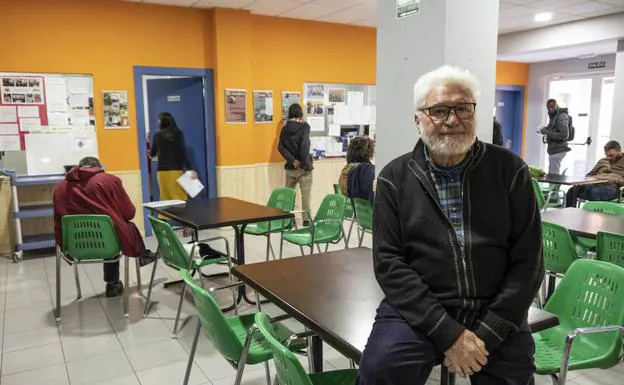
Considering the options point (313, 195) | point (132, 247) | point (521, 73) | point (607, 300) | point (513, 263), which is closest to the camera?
point (513, 263)

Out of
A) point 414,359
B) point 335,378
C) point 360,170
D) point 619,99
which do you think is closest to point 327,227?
point 360,170

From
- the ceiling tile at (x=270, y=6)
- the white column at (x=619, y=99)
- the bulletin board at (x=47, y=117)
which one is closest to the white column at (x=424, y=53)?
the ceiling tile at (x=270, y=6)

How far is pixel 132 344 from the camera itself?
125 inches

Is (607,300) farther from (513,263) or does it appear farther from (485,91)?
(485,91)

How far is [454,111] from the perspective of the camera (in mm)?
1619

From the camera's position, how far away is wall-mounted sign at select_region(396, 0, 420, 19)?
309 cm

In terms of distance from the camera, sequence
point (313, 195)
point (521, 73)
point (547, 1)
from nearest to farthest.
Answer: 1. point (547, 1)
2. point (313, 195)
3. point (521, 73)

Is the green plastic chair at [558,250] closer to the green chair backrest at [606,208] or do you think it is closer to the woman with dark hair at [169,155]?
the green chair backrest at [606,208]

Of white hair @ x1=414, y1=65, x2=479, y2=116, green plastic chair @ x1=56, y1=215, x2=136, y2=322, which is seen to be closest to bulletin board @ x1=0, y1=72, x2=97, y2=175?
green plastic chair @ x1=56, y1=215, x2=136, y2=322

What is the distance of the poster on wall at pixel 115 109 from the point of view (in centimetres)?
585

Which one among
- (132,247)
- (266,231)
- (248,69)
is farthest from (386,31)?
(248,69)

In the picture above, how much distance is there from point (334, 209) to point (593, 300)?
2.54m

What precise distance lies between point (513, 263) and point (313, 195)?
5.84m

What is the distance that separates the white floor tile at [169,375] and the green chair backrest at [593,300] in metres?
1.76
